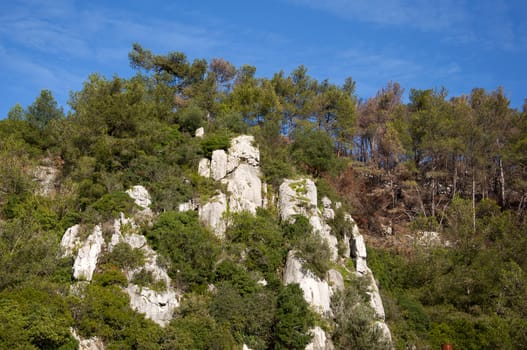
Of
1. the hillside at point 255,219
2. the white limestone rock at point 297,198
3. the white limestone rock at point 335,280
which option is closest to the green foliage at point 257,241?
the hillside at point 255,219

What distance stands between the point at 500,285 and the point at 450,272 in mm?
3927

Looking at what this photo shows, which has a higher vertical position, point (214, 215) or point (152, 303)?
point (214, 215)

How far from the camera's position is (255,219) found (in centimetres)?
3347

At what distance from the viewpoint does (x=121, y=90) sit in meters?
40.5

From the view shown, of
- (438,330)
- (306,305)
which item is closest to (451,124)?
(438,330)

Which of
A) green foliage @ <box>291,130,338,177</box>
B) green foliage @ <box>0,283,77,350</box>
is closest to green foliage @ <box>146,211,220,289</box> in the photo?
green foliage @ <box>0,283,77,350</box>

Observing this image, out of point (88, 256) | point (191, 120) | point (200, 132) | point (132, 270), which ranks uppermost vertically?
point (191, 120)

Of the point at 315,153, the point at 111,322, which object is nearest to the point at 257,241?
the point at 111,322

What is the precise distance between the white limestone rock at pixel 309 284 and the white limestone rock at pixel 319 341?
1569mm

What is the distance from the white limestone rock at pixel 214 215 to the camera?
3284cm

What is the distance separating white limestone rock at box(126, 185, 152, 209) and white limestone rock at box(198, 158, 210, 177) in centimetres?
562

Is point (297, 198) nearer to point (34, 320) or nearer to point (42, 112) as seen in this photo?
point (34, 320)

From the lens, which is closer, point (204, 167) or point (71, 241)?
point (71, 241)

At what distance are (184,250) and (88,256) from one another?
18.7 feet
